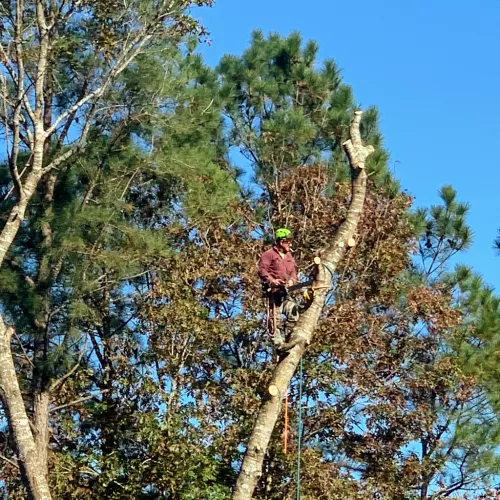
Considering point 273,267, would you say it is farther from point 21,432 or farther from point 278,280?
point 21,432

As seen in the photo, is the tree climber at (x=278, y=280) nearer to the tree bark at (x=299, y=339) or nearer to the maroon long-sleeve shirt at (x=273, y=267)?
the maroon long-sleeve shirt at (x=273, y=267)

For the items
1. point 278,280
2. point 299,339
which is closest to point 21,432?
point 278,280

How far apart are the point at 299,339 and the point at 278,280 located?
3.07ft

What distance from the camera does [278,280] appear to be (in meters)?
9.77

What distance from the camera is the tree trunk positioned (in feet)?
32.9

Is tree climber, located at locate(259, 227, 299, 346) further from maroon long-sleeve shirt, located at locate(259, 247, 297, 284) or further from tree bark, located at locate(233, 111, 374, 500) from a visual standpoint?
tree bark, located at locate(233, 111, 374, 500)

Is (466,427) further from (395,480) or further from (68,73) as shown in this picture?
(68,73)


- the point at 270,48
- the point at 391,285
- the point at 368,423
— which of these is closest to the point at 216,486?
the point at 368,423

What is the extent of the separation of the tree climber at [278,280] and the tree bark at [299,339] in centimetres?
56

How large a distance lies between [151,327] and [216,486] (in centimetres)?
230

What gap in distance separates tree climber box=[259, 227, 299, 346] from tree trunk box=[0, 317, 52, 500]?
7.73ft

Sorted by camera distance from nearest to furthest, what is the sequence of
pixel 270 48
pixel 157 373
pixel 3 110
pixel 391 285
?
1. pixel 3 110
2. pixel 157 373
3. pixel 391 285
4. pixel 270 48

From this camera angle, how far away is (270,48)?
61.9ft

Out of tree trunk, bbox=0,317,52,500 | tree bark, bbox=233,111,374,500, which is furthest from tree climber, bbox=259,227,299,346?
tree trunk, bbox=0,317,52,500
